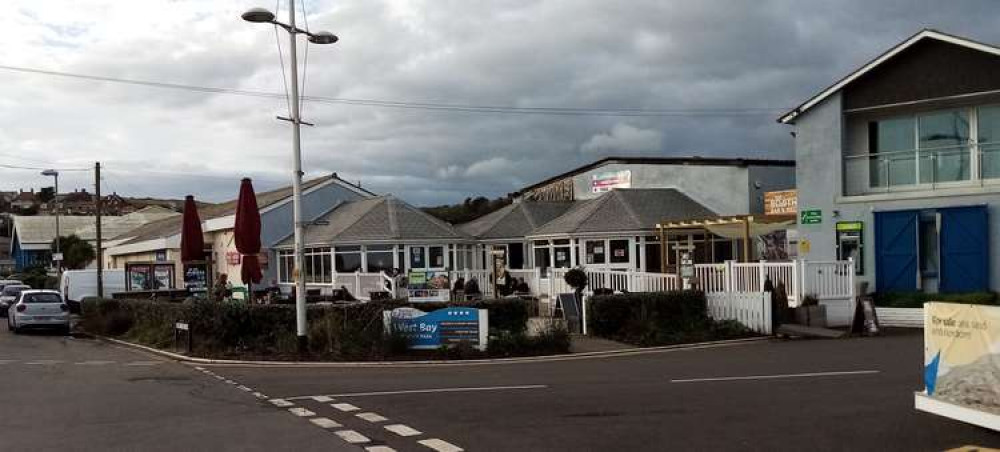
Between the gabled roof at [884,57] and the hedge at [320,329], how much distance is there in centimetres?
1211

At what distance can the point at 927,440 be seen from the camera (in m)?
8.24

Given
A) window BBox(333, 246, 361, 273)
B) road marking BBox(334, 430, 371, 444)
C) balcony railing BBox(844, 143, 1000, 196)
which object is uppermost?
balcony railing BBox(844, 143, 1000, 196)

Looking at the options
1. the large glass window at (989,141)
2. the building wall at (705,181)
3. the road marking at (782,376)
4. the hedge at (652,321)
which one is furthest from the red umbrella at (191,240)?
the large glass window at (989,141)

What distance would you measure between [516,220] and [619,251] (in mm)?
7309

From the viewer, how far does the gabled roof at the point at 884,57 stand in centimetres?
2323

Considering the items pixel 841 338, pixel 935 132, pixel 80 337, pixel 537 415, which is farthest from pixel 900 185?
pixel 80 337

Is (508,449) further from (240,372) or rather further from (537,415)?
(240,372)

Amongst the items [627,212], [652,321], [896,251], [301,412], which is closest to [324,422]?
[301,412]

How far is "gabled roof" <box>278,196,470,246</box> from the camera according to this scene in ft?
112

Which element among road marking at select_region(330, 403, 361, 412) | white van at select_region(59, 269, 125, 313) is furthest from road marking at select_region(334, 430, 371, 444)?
white van at select_region(59, 269, 125, 313)

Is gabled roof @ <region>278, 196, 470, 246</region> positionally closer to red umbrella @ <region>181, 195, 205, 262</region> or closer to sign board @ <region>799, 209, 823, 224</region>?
red umbrella @ <region>181, 195, 205, 262</region>

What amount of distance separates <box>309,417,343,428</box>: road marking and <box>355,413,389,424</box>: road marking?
394mm

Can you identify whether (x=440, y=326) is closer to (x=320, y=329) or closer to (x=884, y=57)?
(x=320, y=329)

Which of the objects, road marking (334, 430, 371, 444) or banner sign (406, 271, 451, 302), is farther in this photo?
banner sign (406, 271, 451, 302)
